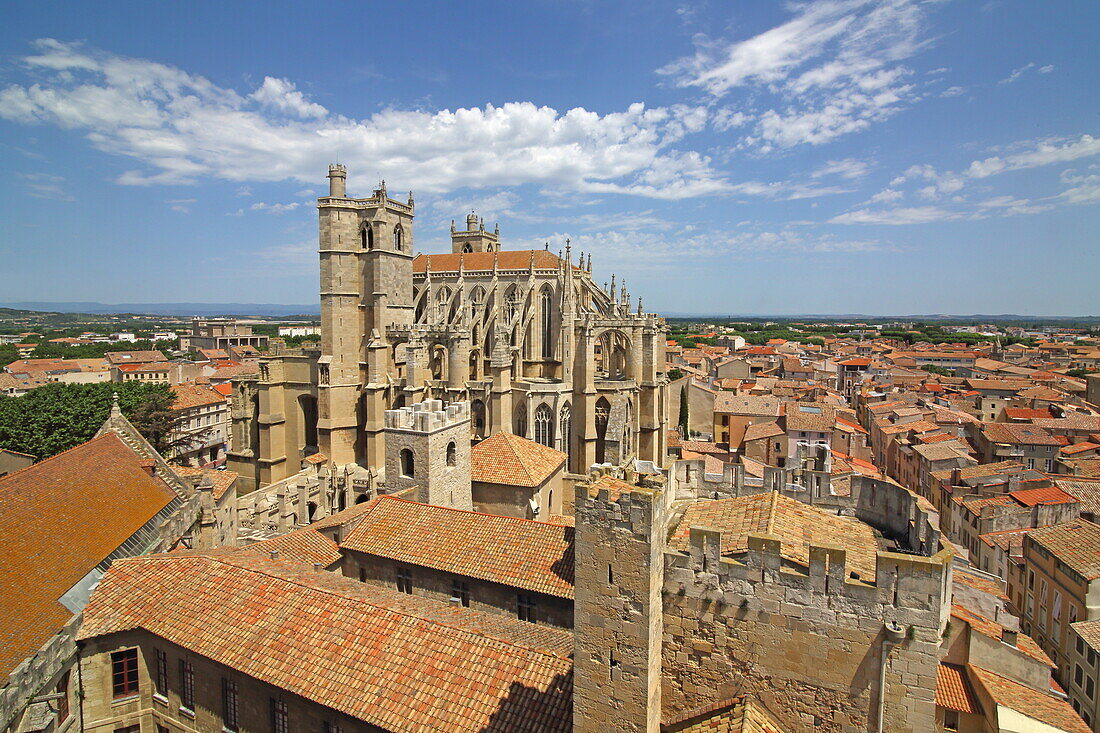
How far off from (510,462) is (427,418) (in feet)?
15.3

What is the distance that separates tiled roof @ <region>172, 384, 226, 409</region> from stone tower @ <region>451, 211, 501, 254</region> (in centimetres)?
3199

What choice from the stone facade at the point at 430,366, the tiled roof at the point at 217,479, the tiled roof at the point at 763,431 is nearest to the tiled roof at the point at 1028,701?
the stone facade at the point at 430,366

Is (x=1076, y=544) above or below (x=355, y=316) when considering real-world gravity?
below

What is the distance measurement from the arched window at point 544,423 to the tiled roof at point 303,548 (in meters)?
15.6

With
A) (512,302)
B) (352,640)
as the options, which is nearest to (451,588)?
(352,640)

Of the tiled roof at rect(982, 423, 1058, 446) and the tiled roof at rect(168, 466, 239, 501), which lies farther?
the tiled roof at rect(982, 423, 1058, 446)

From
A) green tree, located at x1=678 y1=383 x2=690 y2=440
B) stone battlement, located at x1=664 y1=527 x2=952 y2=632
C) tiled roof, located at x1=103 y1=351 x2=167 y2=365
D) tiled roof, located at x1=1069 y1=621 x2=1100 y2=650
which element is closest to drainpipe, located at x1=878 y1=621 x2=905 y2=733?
stone battlement, located at x1=664 y1=527 x2=952 y2=632

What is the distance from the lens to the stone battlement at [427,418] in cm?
2119

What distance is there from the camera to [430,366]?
3522cm

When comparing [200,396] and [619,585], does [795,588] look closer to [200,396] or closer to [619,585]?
[619,585]

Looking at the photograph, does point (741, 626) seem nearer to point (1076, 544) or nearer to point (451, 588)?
point (451, 588)

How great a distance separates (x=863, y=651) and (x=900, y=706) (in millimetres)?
915

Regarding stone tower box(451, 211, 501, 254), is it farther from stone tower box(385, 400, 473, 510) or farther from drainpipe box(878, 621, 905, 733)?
drainpipe box(878, 621, 905, 733)

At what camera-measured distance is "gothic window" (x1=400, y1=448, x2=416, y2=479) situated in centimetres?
2194
